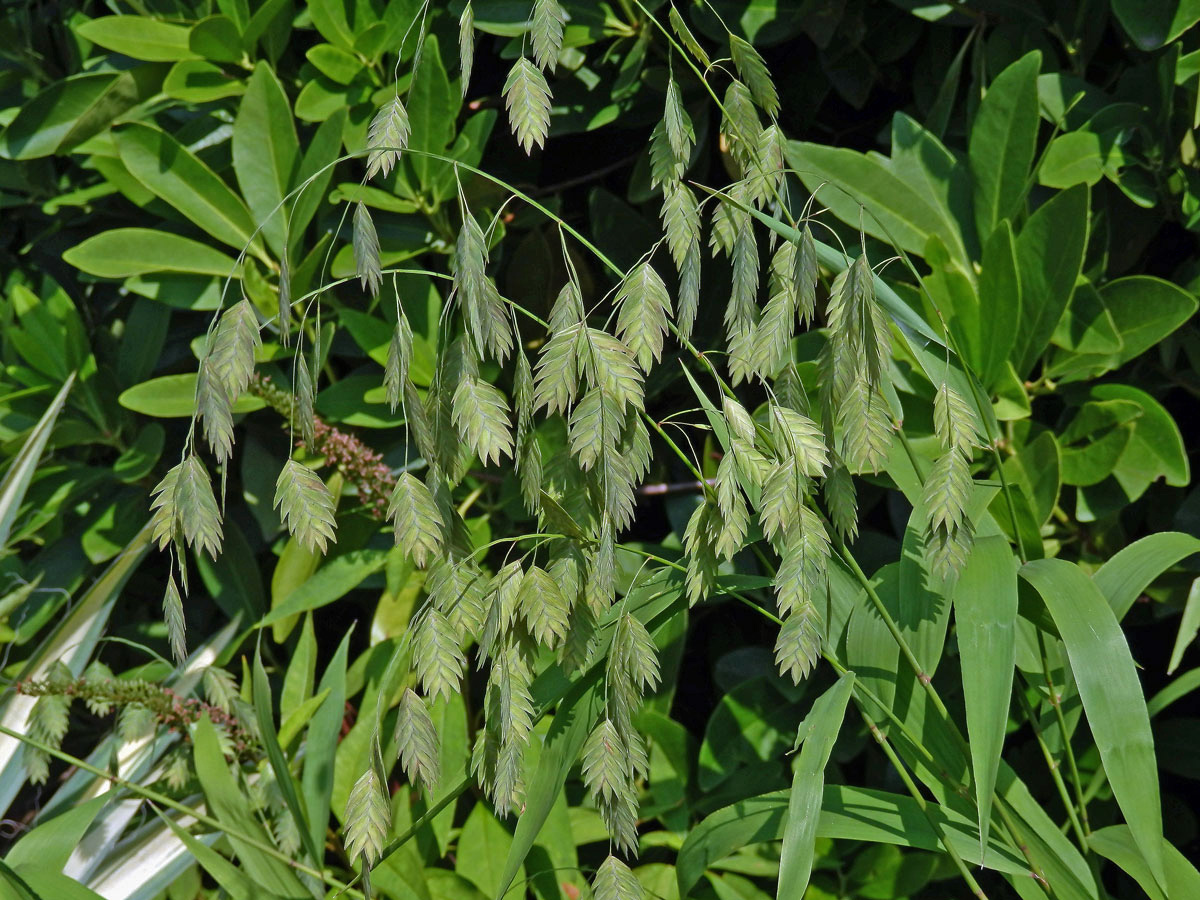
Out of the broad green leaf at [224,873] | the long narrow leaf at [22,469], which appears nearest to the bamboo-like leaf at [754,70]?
the broad green leaf at [224,873]

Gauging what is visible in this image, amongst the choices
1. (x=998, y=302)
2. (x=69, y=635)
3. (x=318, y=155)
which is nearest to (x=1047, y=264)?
(x=998, y=302)

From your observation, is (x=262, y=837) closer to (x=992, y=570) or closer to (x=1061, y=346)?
(x=992, y=570)

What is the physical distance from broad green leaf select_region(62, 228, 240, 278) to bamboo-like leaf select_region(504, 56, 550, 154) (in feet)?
2.35

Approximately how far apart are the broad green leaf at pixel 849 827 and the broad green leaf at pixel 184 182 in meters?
0.80

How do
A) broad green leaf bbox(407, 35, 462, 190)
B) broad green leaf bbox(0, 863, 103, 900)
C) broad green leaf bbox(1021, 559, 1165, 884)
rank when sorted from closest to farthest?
1. broad green leaf bbox(1021, 559, 1165, 884)
2. broad green leaf bbox(0, 863, 103, 900)
3. broad green leaf bbox(407, 35, 462, 190)

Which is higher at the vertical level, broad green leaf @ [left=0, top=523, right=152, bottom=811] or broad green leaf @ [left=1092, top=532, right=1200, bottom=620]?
broad green leaf @ [left=1092, top=532, right=1200, bottom=620]

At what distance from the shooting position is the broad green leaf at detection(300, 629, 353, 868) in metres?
1.04

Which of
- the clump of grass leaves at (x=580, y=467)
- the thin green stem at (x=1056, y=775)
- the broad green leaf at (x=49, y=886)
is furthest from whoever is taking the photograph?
the broad green leaf at (x=49, y=886)

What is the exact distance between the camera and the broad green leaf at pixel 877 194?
1021 millimetres

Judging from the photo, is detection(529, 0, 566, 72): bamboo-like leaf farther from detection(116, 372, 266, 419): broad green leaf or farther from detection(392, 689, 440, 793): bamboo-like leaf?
detection(116, 372, 266, 419): broad green leaf

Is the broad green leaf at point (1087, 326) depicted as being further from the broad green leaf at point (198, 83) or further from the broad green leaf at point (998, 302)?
the broad green leaf at point (198, 83)

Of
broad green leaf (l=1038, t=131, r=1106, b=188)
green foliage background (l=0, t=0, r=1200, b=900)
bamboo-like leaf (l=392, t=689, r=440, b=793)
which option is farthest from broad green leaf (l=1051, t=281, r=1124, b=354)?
bamboo-like leaf (l=392, t=689, r=440, b=793)

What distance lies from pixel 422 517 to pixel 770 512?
19 cm

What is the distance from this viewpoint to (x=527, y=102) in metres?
0.58
